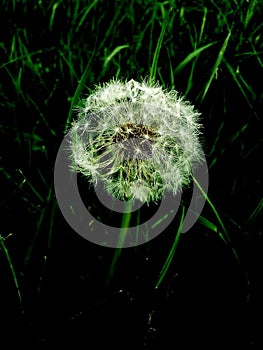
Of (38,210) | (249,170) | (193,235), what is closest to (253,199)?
(249,170)

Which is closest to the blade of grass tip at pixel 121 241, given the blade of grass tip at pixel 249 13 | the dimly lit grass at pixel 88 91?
the dimly lit grass at pixel 88 91

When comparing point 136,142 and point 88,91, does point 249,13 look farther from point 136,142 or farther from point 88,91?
point 136,142

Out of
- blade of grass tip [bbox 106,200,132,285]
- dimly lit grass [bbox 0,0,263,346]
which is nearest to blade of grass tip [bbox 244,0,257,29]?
dimly lit grass [bbox 0,0,263,346]

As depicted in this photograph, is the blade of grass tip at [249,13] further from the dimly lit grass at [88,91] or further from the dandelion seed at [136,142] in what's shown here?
the dandelion seed at [136,142]

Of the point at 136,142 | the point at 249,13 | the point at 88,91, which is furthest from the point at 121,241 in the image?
the point at 249,13

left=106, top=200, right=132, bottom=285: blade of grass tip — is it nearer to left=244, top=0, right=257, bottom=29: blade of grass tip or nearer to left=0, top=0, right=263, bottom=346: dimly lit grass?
left=0, top=0, right=263, bottom=346: dimly lit grass

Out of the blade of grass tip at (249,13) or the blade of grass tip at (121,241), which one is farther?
the blade of grass tip at (249,13)
